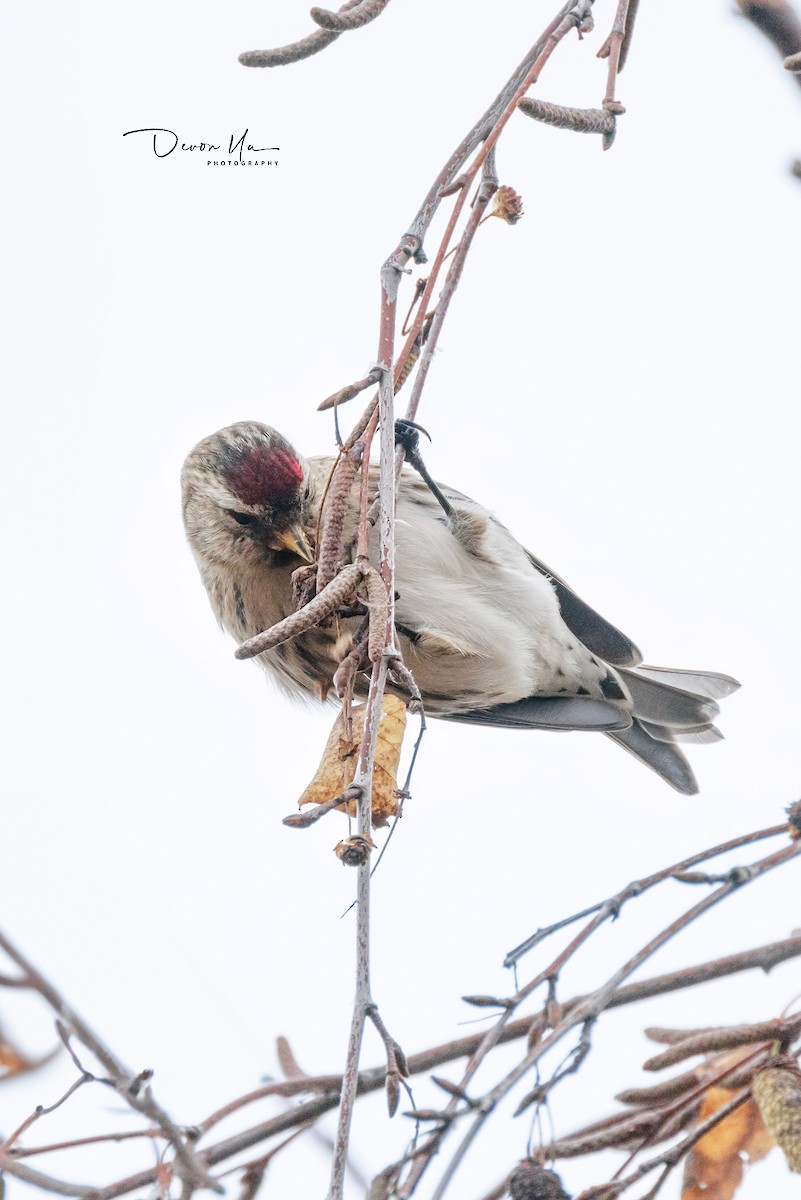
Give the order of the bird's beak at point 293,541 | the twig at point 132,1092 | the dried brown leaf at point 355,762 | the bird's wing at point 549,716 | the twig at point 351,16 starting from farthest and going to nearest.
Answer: the bird's wing at point 549,716
the bird's beak at point 293,541
the twig at point 351,16
the dried brown leaf at point 355,762
the twig at point 132,1092

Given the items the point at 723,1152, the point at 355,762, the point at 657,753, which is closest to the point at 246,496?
the point at 355,762

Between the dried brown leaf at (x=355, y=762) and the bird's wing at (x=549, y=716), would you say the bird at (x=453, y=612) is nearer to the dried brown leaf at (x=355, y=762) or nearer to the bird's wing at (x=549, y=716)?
the bird's wing at (x=549, y=716)

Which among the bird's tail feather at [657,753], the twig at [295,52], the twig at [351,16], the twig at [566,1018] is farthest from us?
the bird's tail feather at [657,753]

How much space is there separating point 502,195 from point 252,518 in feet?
5.00

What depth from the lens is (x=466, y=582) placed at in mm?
4098

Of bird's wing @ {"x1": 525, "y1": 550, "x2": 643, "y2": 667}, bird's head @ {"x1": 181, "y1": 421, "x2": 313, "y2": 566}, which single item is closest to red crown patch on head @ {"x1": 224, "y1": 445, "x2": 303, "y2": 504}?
bird's head @ {"x1": 181, "y1": 421, "x2": 313, "y2": 566}

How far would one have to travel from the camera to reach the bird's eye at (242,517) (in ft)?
12.2

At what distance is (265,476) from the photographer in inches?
143

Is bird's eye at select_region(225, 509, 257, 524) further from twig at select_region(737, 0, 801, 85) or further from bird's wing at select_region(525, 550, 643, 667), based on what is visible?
twig at select_region(737, 0, 801, 85)

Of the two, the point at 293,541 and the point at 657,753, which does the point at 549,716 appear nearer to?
the point at 657,753

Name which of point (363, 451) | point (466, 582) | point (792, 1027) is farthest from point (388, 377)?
point (466, 582)

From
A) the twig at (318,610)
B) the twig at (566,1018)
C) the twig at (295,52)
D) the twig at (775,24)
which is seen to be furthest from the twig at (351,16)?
the twig at (566,1018)

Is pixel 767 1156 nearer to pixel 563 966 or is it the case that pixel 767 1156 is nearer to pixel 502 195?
pixel 563 966

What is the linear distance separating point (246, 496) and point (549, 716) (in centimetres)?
151
